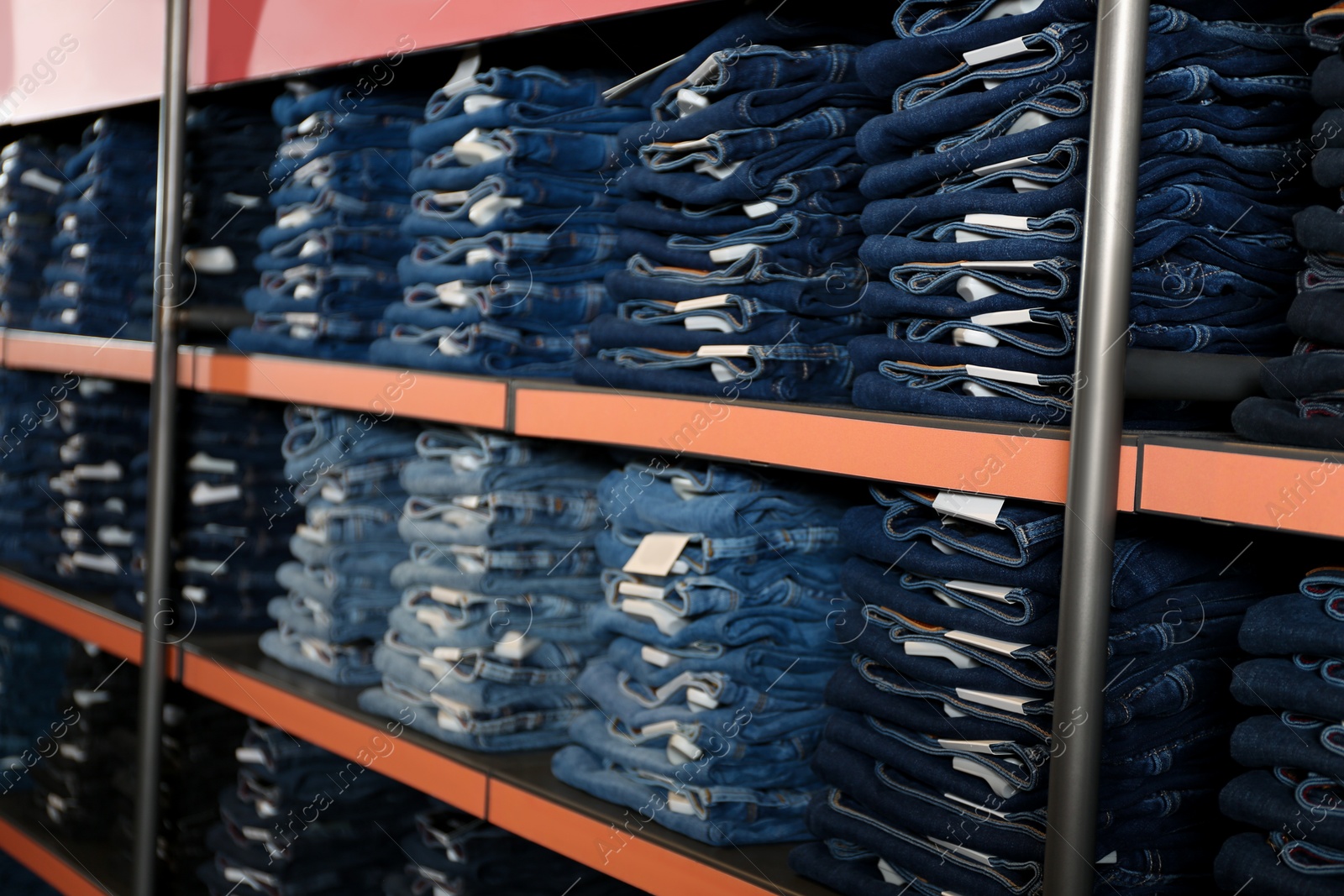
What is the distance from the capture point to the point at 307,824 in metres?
1.91

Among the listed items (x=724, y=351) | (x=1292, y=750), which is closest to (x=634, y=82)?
(x=724, y=351)

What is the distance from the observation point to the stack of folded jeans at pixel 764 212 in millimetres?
1218

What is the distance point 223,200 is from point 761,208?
1.26 m

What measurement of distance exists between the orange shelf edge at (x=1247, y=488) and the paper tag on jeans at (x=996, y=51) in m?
0.37

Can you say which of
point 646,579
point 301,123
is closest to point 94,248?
point 301,123

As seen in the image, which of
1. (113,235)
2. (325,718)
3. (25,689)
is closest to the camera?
(325,718)

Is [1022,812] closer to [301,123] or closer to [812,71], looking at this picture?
[812,71]

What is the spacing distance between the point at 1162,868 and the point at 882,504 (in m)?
0.42

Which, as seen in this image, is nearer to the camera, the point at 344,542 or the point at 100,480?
the point at 344,542

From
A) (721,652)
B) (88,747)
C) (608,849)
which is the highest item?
(721,652)

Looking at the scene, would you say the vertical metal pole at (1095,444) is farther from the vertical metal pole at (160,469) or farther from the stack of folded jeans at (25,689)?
the stack of folded jeans at (25,689)

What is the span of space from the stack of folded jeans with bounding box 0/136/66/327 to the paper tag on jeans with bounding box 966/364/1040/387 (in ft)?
7.74

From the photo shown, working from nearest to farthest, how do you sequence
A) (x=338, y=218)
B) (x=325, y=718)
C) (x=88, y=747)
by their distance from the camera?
(x=325, y=718) → (x=338, y=218) → (x=88, y=747)

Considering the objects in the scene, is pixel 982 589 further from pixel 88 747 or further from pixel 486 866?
pixel 88 747
